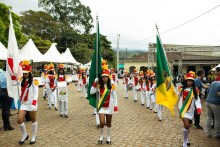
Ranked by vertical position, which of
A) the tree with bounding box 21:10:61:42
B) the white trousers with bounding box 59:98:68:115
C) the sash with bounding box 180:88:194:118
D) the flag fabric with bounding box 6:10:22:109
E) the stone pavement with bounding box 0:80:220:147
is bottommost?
the stone pavement with bounding box 0:80:220:147

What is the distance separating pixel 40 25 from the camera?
164 feet

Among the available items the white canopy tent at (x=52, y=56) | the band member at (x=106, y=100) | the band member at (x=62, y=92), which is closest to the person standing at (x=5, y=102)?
the band member at (x=62, y=92)

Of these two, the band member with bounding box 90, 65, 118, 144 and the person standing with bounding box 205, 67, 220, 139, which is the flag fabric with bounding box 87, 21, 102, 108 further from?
the person standing with bounding box 205, 67, 220, 139

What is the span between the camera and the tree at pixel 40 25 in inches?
1948

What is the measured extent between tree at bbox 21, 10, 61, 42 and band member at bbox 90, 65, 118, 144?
4527cm

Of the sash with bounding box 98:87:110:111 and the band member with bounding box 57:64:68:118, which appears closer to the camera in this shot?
the sash with bounding box 98:87:110:111

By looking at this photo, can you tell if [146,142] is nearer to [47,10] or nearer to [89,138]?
[89,138]

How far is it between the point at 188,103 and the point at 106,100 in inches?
83.2

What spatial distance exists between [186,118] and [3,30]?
19.3m

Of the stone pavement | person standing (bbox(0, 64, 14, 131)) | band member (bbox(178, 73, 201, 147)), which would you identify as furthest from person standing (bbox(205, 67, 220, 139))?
person standing (bbox(0, 64, 14, 131))

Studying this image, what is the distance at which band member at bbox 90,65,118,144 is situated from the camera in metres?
6.70

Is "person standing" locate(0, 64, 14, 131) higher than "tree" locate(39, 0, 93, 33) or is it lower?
lower

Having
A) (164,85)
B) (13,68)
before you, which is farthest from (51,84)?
(164,85)

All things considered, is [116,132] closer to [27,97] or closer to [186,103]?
[186,103]
